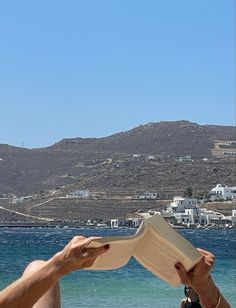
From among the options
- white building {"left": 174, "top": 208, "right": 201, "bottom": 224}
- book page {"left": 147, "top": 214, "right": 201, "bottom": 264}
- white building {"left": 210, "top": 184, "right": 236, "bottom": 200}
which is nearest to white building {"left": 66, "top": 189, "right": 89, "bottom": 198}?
white building {"left": 174, "top": 208, "right": 201, "bottom": 224}

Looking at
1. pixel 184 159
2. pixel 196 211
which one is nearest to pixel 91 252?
pixel 196 211

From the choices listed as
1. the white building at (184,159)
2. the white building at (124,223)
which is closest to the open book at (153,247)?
the white building at (124,223)

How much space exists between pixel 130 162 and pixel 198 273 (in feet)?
427

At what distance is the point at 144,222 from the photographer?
203 cm

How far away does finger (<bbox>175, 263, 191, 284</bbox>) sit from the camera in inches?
81.8

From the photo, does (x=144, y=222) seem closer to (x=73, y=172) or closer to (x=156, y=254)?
(x=156, y=254)

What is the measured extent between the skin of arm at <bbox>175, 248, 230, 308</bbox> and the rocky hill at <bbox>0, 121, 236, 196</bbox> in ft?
372

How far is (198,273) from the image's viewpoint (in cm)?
205

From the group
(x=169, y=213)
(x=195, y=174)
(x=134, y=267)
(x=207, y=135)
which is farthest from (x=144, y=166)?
(x=134, y=267)

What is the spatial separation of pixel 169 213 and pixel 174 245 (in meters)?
106

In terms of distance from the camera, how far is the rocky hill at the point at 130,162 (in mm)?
121000

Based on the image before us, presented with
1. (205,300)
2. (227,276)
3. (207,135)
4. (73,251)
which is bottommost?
(227,276)

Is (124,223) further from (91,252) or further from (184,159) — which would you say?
(91,252)

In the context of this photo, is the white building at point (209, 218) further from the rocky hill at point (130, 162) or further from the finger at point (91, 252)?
the finger at point (91, 252)
